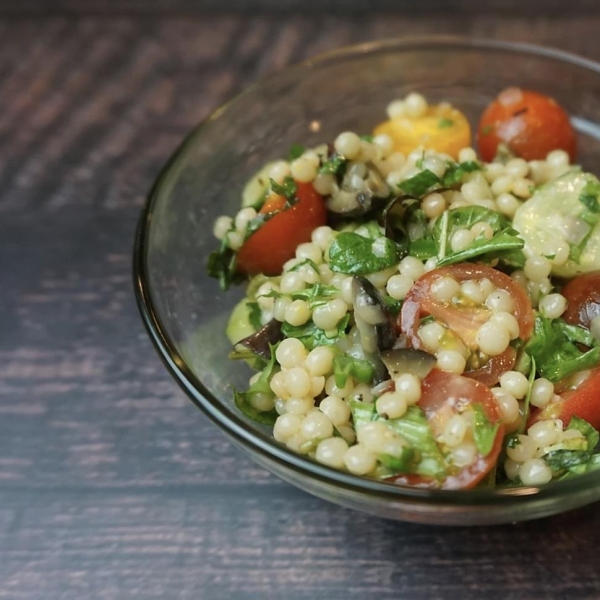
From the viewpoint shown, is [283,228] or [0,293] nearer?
[283,228]

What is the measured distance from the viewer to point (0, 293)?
1414 mm

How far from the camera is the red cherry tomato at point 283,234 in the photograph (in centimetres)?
111

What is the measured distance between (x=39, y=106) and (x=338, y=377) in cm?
129

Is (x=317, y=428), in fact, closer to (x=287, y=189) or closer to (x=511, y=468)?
(x=511, y=468)

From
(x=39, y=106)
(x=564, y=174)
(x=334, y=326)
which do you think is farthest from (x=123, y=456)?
(x=39, y=106)

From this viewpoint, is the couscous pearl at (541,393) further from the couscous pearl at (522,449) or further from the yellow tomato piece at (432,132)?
the yellow tomato piece at (432,132)

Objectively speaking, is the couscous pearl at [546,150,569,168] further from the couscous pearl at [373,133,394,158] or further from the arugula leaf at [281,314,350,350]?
the arugula leaf at [281,314,350,350]

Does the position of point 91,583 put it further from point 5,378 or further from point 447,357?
point 447,357

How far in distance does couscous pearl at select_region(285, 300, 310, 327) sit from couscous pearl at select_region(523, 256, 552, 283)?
0.32 meters

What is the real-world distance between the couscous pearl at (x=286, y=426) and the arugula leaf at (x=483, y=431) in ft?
0.74

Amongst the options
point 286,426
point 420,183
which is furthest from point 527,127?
point 286,426

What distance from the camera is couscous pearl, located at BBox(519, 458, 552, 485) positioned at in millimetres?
856

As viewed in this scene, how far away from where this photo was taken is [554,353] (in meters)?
0.96

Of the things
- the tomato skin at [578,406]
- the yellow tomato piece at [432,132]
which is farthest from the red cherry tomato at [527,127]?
the tomato skin at [578,406]
